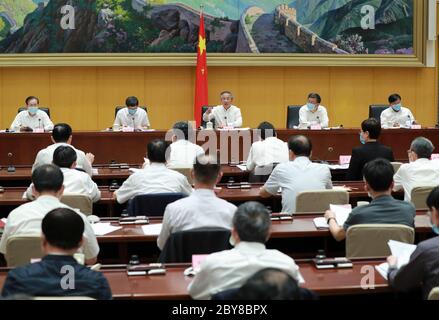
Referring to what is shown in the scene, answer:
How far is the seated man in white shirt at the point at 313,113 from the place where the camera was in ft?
32.9

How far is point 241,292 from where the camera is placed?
7.07 ft

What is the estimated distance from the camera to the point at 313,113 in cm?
1015

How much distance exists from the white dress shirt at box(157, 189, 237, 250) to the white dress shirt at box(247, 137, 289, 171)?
3.09 metres

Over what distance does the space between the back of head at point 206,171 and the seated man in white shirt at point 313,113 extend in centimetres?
595

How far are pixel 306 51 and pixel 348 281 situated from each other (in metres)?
8.72

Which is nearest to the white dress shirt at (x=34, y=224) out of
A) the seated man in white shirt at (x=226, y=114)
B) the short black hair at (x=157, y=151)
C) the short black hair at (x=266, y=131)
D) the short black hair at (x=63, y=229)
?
the short black hair at (x=63, y=229)

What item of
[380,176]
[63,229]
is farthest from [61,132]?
[63,229]

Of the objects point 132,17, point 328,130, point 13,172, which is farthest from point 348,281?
point 132,17

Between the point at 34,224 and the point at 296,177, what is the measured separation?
2386 mm

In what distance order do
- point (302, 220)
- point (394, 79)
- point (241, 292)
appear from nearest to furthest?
point (241, 292) < point (302, 220) < point (394, 79)

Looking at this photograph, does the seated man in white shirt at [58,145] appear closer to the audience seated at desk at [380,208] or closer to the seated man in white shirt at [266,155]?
the seated man in white shirt at [266,155]

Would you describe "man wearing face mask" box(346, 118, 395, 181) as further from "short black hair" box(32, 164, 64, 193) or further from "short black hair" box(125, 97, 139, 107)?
"short black hair" box(125, 97, 139, 107)

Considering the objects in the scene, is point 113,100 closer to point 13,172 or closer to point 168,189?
point 13,172

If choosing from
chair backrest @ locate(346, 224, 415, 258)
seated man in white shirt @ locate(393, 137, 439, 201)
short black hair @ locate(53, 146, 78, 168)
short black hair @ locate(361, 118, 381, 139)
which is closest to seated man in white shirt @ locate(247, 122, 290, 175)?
short black hair @ locate(361, 118, 381, 139)
